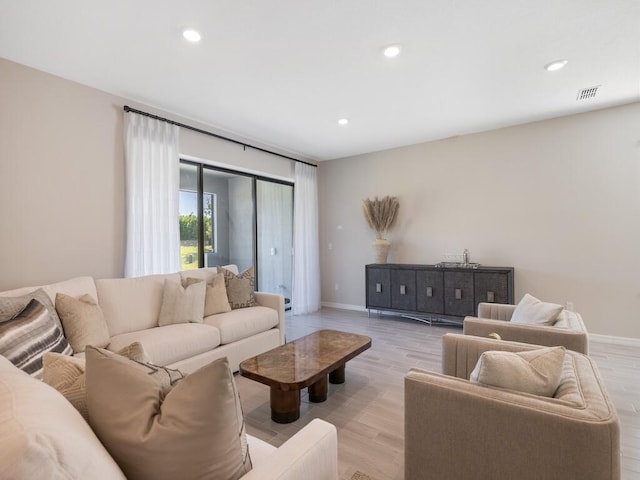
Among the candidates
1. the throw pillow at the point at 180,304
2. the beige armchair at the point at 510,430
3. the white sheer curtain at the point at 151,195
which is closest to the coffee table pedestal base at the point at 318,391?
the beige armchair at the point at 510,430

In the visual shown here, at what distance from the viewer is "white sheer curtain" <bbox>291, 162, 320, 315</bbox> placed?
5543 millimetres

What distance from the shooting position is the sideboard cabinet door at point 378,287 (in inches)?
195

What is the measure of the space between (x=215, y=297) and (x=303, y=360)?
4.40 feet

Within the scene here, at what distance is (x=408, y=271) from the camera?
477 cm

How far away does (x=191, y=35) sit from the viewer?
7.58 ft

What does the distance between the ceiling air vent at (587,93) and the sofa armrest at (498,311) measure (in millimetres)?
2350

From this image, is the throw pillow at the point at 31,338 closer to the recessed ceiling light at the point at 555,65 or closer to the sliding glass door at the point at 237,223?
the sliding glass door at the point at 237,223

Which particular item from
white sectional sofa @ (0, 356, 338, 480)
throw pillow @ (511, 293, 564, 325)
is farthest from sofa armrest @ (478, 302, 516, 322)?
white sectional sofa @ (0, 356, 338, 480)

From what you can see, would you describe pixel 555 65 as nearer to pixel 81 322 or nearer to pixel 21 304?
pixel 81 322

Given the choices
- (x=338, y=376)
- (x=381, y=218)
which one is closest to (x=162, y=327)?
(x=338, y=376)

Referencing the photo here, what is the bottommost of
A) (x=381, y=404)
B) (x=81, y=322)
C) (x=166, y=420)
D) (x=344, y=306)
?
(x=381, y=404)

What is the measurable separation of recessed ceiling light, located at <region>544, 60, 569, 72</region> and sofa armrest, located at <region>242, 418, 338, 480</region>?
10.9 feet

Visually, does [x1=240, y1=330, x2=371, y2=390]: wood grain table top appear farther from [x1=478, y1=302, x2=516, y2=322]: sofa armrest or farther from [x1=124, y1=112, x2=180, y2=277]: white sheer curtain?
[x1=124, y1=112, x2=180, y2=277]: white sheer curtain

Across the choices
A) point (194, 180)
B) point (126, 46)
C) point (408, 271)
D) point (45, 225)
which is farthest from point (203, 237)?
point (408, 271)
